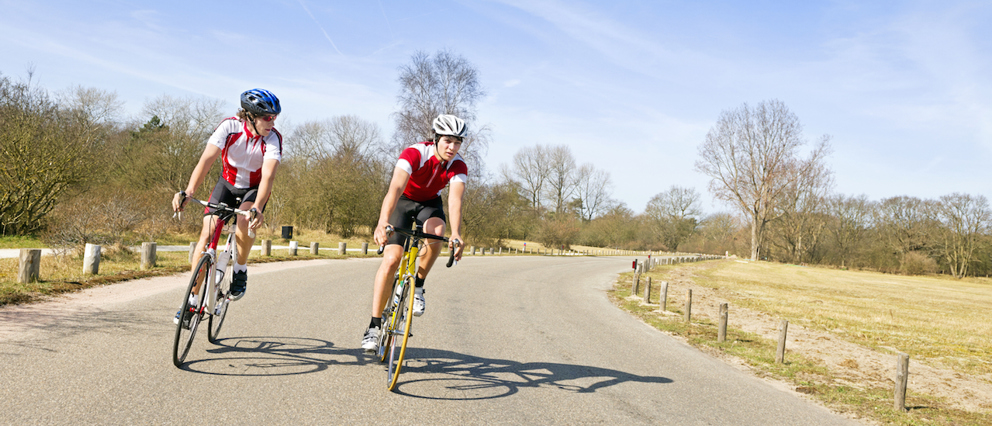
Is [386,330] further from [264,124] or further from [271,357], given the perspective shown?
[264,124]

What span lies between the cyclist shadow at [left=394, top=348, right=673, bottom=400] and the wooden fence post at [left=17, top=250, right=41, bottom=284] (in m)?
5.81

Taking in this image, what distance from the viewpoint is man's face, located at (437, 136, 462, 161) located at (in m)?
4.43

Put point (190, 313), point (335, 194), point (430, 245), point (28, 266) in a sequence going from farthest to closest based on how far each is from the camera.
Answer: point (335, 194) < point (28, 266) < point (430, 245) < point (190, 313)

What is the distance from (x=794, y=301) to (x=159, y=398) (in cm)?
2119

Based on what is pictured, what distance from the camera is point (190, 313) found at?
424 cm

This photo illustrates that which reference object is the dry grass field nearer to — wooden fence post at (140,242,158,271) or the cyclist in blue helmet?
the cyclist in blue helmet

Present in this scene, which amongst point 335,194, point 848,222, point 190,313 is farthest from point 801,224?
point 190,313

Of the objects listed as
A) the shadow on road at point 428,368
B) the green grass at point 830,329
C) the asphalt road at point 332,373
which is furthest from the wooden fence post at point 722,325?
the shadow on road at point 428,368

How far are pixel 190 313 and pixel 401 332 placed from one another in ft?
5.09

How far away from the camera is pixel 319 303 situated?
8719mm

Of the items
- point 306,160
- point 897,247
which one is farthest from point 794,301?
point 897,247

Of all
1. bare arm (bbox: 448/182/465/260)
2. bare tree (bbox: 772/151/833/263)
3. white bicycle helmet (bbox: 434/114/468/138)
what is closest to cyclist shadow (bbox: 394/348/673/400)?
bare arm (bbox: 448/182/465/260)

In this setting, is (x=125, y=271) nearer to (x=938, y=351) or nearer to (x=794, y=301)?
(x=938, y=351)

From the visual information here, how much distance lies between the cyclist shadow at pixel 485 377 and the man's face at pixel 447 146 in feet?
5.84
